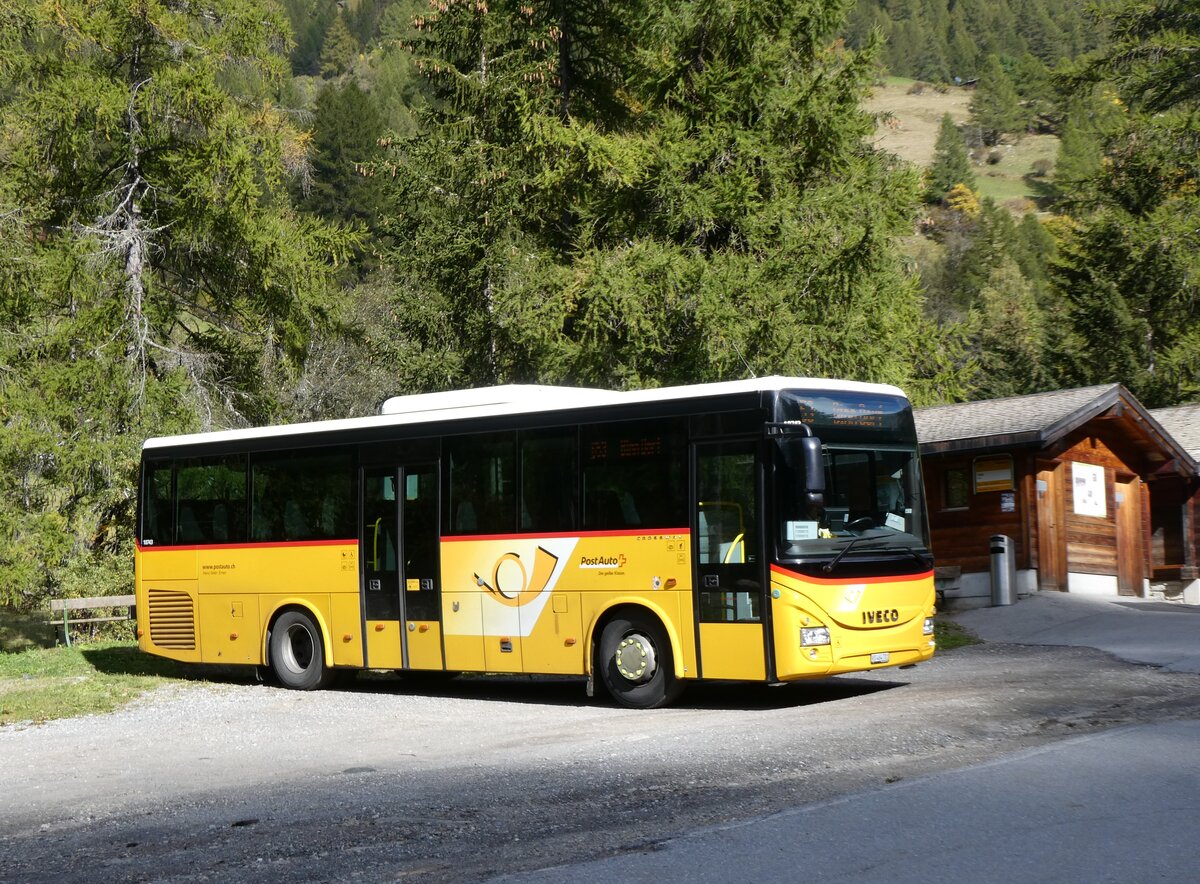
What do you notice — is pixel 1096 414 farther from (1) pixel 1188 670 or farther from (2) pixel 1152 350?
(2) pixel 1152 350

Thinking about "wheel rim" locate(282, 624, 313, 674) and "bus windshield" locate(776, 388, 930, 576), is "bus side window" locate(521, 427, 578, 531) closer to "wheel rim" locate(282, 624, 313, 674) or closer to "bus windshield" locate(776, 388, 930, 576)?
"bus windshield" locate(776, 388, 930, 576)

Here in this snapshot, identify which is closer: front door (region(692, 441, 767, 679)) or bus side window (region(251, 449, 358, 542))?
front door (region(692, 441, 767, 679))

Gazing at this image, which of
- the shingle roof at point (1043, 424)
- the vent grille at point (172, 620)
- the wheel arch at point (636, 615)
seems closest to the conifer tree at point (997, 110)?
the shingle roof at point (1043, 424)

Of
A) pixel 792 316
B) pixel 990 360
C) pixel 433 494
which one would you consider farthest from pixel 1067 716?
pixel 990 360

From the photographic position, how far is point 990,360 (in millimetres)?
53688

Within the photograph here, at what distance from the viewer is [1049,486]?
87.6 ft

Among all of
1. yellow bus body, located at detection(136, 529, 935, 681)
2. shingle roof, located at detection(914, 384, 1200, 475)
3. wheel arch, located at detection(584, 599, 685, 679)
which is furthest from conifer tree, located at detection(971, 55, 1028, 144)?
wheel arch, located at detection(584, 599, 685, 679)

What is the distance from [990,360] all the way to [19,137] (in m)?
38.5

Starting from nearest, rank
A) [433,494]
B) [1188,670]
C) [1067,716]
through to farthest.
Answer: [1067,716] → [1188,670] → [433,494]

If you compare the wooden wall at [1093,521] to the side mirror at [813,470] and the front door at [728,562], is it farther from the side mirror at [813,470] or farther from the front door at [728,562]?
the side mirror at [813,470]

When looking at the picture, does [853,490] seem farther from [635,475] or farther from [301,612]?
[301,612]

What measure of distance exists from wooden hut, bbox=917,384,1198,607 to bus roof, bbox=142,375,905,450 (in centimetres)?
1179

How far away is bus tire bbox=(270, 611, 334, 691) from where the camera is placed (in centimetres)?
1741

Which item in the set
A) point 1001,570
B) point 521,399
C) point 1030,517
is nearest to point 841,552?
point 521,399
